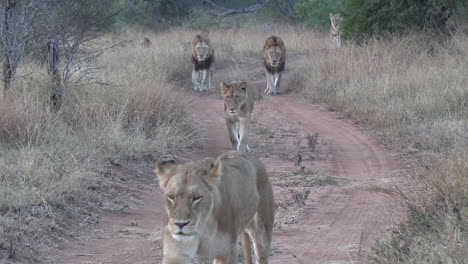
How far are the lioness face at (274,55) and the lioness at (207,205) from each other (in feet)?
45.0

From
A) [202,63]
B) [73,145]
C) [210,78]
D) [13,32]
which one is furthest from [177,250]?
[202,63]

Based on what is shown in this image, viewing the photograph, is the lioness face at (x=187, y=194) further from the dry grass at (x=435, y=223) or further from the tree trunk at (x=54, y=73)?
the tree trunk at (x=54, y=73)

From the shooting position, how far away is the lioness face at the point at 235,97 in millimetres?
11344

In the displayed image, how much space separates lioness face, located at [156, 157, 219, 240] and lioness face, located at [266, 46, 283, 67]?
→ 14373 mm

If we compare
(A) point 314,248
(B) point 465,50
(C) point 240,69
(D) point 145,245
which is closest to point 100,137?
(D) point 145,245

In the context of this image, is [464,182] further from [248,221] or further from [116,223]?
[116,223]

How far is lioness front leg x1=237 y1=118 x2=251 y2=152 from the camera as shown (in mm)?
11062

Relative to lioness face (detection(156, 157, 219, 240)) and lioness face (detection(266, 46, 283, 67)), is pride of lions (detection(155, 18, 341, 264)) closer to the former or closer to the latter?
lioness face (detection(156, 157, 219, 240))

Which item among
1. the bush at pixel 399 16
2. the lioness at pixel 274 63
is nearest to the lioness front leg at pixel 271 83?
the lioness at pixel 274 63

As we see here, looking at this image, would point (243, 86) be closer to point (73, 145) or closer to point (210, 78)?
point (73, 145)

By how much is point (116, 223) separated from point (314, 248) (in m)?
2.03

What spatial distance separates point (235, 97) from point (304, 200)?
11.1ft

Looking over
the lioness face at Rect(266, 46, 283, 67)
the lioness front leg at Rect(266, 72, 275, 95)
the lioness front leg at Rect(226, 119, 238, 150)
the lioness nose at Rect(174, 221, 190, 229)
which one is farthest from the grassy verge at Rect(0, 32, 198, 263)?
the lioness face at Rect(266, 46, 283, 67)

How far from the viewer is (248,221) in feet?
16.6
